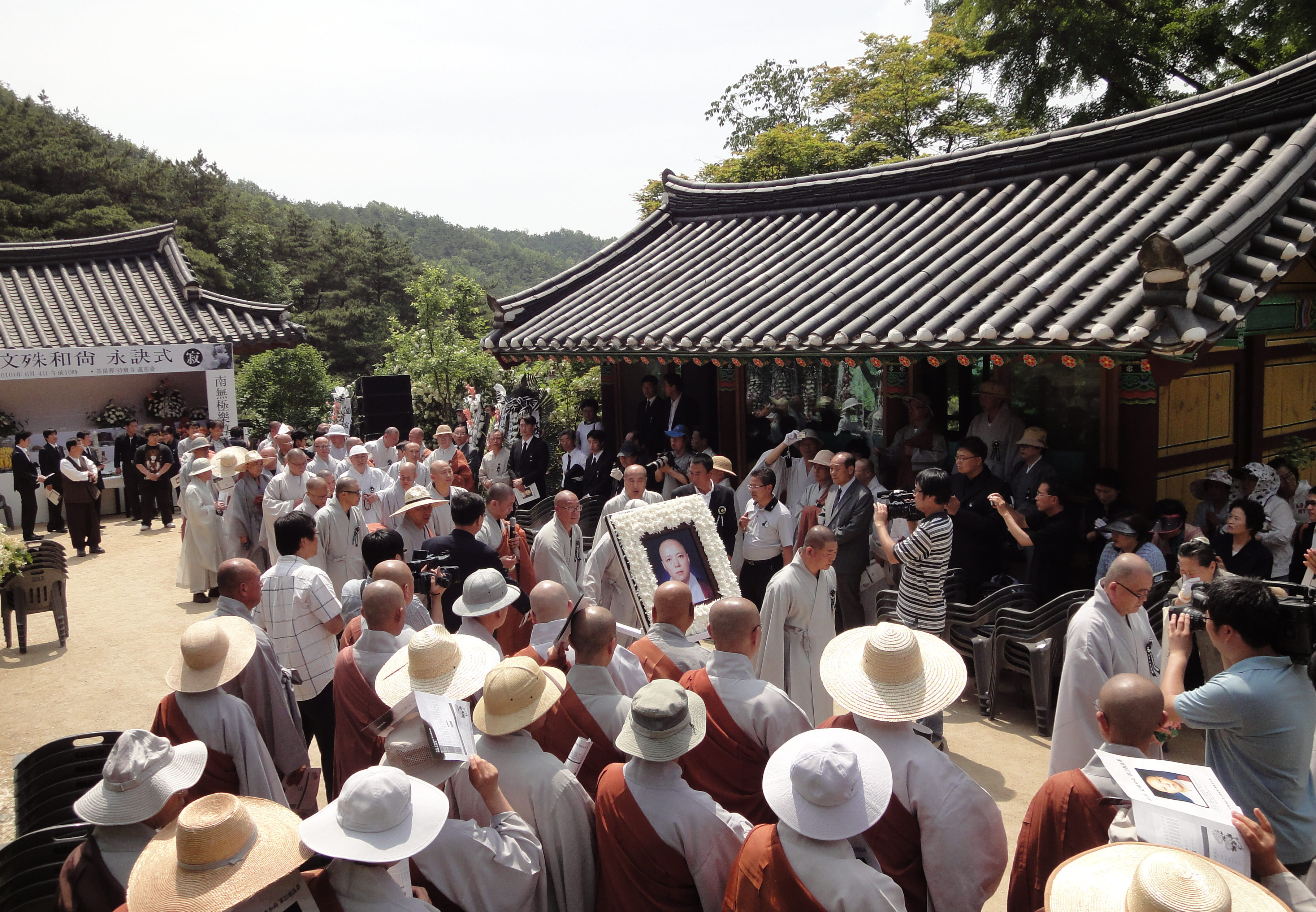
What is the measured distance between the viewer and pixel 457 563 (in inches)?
224

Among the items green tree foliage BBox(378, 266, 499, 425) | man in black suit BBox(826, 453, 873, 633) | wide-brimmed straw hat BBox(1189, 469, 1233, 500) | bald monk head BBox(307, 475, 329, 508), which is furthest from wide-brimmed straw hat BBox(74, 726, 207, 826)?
green tree foliage BBox(378, 266, 499, 425)

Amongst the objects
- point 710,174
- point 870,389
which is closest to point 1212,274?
point 870,389

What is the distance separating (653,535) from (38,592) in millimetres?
6945

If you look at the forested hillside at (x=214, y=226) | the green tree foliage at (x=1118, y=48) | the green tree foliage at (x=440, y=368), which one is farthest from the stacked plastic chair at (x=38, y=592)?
the forested hillside at (x=214, y=226)

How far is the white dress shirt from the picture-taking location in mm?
2992

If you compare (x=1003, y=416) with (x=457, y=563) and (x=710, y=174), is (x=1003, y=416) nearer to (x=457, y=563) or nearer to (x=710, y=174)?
(x=457, y=563)

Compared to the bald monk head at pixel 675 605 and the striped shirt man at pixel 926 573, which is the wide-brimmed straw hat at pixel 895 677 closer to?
the bald monk head at pixel 675 605

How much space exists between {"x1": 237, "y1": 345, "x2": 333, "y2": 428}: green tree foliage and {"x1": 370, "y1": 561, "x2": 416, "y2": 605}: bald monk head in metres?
21.5

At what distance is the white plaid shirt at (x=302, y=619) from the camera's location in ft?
17.4

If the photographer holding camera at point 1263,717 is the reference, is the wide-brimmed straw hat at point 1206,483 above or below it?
above

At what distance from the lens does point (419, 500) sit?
23.2 feet

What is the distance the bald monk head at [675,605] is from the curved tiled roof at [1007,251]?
3630mm

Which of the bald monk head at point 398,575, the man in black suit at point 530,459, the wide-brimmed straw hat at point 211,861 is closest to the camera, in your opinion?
the wide-brimmed straw hat at point 211,861

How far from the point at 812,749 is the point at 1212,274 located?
17.2 ft
